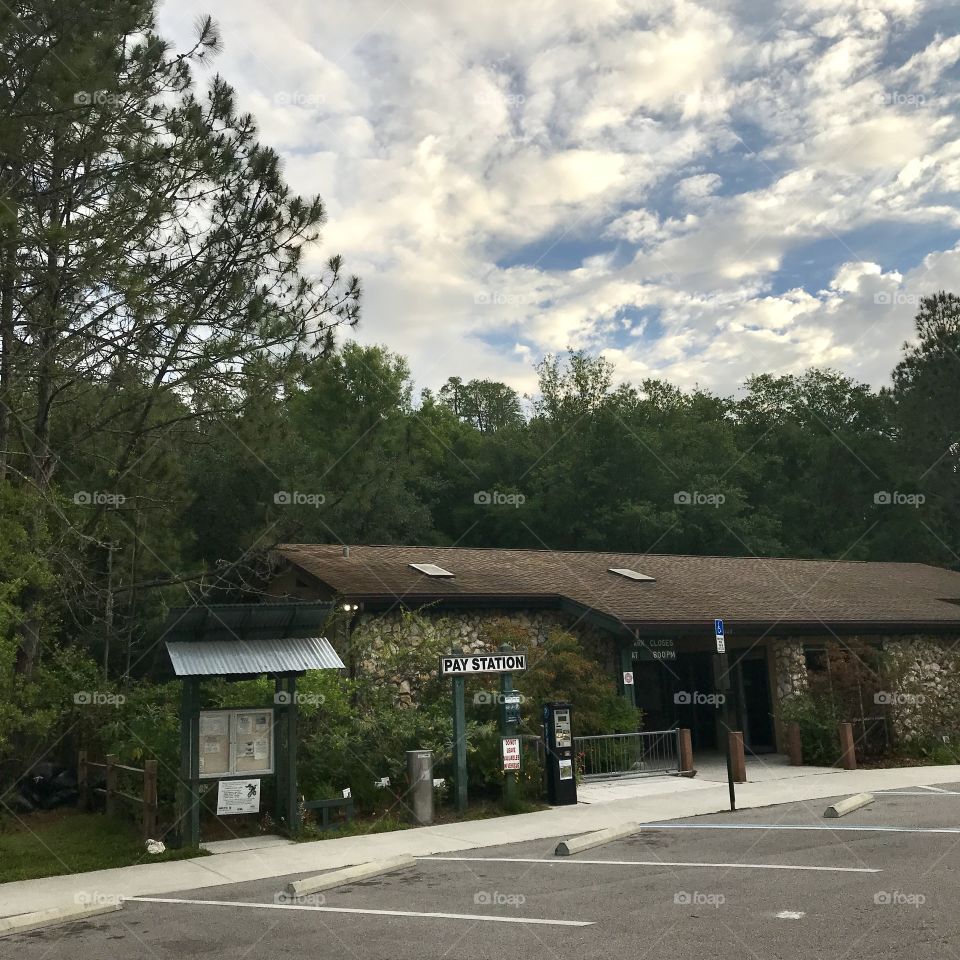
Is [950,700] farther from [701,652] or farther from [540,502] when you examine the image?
[540,502]

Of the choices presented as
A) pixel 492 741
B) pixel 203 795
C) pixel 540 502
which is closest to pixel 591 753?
pixel 492 741

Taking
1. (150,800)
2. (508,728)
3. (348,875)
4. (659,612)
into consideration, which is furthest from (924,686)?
(150,800)

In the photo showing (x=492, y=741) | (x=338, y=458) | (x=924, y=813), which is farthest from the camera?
(x=338, y=458)

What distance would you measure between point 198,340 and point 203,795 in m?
7.16

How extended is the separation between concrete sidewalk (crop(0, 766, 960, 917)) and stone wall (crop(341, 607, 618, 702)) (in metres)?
3.98

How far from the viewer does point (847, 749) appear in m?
18.6

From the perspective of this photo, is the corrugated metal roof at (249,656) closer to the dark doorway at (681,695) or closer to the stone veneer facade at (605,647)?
the stone veneer facade at (605,647)

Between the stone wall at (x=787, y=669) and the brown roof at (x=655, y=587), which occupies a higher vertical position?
the brown roof at (x=655, y=587)

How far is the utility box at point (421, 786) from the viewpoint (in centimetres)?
1373

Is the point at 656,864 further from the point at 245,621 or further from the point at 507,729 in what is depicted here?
the point at 245,621

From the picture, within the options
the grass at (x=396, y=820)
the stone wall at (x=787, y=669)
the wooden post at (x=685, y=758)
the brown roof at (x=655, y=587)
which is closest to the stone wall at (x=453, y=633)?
the brown roof at (x=655, y=587)

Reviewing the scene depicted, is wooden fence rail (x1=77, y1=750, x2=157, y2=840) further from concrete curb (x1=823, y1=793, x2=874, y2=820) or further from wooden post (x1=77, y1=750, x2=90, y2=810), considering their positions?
concrete curb (x1=823, y1=793, x2=874, y2=820)

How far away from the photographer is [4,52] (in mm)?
→ 12852

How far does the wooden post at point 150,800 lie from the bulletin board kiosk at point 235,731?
0.37 metres
